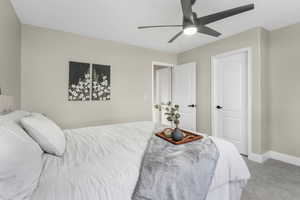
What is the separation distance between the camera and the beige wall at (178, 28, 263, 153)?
9.02 feet

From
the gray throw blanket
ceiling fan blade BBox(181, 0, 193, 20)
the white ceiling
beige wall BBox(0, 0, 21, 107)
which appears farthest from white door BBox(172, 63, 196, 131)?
beige wall BBox(0, 0, 21, 107)

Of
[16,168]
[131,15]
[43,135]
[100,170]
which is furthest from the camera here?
[131,15]

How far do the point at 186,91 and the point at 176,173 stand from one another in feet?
10.7

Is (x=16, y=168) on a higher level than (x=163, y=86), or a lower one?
lower

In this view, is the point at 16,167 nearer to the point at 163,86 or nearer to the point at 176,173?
the point at 176,173

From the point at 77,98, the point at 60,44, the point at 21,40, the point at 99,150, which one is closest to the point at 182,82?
the point at 77,98

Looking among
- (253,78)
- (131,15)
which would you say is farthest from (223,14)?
(253,78)

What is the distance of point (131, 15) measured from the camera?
239cm

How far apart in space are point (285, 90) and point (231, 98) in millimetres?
888

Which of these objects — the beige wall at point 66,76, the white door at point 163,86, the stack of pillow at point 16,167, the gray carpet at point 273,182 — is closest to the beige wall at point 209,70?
the gray carpet at point 273,182

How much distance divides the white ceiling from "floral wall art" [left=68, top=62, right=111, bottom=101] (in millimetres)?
692

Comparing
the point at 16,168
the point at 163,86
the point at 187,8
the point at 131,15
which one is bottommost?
the point at 16,168

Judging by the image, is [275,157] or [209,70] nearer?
[275,157]

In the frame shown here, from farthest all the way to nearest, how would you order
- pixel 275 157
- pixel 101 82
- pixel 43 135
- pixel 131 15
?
pixel 101 82
pixel 275 157
pixel 131 15
pixel 43 135
